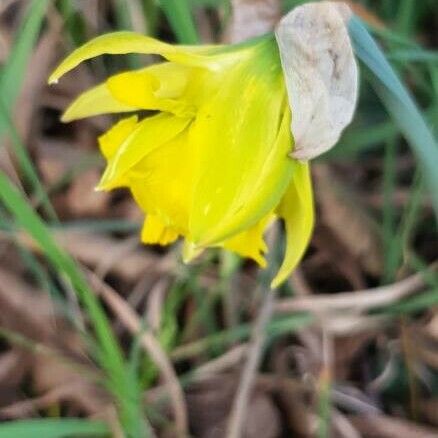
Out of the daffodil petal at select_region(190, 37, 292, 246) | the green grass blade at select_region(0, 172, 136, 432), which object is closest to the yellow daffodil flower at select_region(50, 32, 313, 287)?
the daffodil petal at select_region(190, 37, 292, 246)

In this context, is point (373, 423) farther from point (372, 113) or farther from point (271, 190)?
point (271, 190)

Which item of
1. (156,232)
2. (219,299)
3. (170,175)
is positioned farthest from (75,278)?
(219,299)

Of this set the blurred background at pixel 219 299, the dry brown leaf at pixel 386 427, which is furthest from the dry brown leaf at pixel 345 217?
the dry brown leaf at pixel 386 427

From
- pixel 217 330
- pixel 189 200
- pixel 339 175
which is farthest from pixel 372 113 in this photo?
pixel 189 200

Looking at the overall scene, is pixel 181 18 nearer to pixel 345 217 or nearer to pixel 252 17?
pixel 252 17

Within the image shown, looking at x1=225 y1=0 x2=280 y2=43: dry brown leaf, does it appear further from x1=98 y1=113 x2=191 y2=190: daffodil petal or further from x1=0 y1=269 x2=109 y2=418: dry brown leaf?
x1=0 y1=269 x2=109 y2=418: dry brown leaf

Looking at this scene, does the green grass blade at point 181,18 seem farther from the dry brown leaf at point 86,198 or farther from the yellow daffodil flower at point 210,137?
the dry brown leaf at point 86,198

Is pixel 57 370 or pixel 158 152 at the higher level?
pixel 158 152
